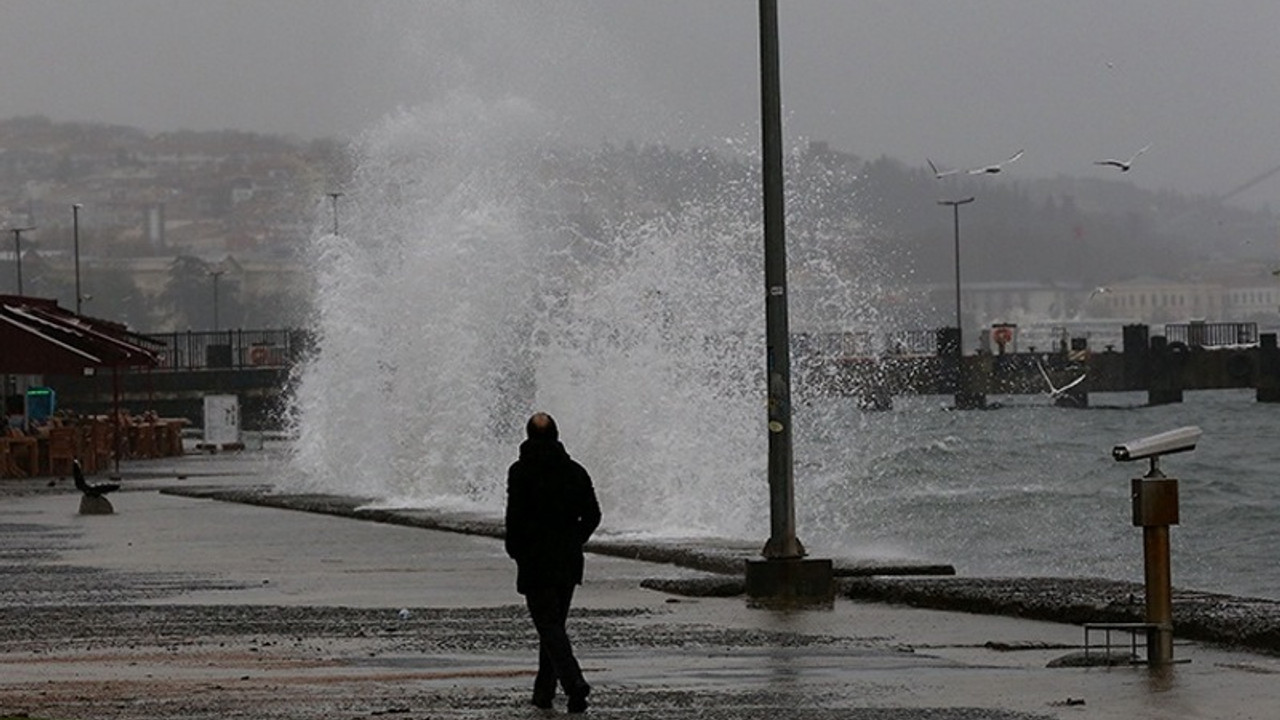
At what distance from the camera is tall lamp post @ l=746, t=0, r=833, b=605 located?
2062 centimetres

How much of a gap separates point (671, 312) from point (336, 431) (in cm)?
1135

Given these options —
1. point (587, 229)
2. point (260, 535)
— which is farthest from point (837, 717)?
point (587, 229)

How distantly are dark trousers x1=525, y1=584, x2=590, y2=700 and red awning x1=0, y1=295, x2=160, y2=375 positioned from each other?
36.1 metres

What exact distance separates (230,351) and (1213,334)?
82084mm

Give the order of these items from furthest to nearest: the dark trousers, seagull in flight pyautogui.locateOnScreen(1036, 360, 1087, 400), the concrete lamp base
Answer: seagull in flight pyautogui.locateOnScreen(1036, 360, 1087, 400) → the concrete lamp base → the dark trousers

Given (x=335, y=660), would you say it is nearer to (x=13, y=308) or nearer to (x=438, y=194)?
(x=438, y=194)

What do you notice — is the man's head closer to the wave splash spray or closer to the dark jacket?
the dark jacket

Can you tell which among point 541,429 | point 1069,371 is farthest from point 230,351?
point 541,429

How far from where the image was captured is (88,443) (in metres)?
56.9

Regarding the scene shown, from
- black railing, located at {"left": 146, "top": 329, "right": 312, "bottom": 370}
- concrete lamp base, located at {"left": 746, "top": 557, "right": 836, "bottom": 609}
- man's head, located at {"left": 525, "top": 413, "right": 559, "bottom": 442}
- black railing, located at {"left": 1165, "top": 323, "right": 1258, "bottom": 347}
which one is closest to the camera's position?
man's head, located at {"left": 525, "top": 413, "right": 559, "bottom": 442}

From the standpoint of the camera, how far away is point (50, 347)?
49219 mm

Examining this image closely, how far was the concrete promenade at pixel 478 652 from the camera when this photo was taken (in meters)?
13.6

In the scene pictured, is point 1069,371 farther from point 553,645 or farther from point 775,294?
point 553,645

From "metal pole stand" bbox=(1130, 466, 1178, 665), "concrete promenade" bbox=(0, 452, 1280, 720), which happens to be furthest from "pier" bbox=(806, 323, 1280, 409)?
"metal pole stand" bbox=(1130, 466, 1178, 665)
